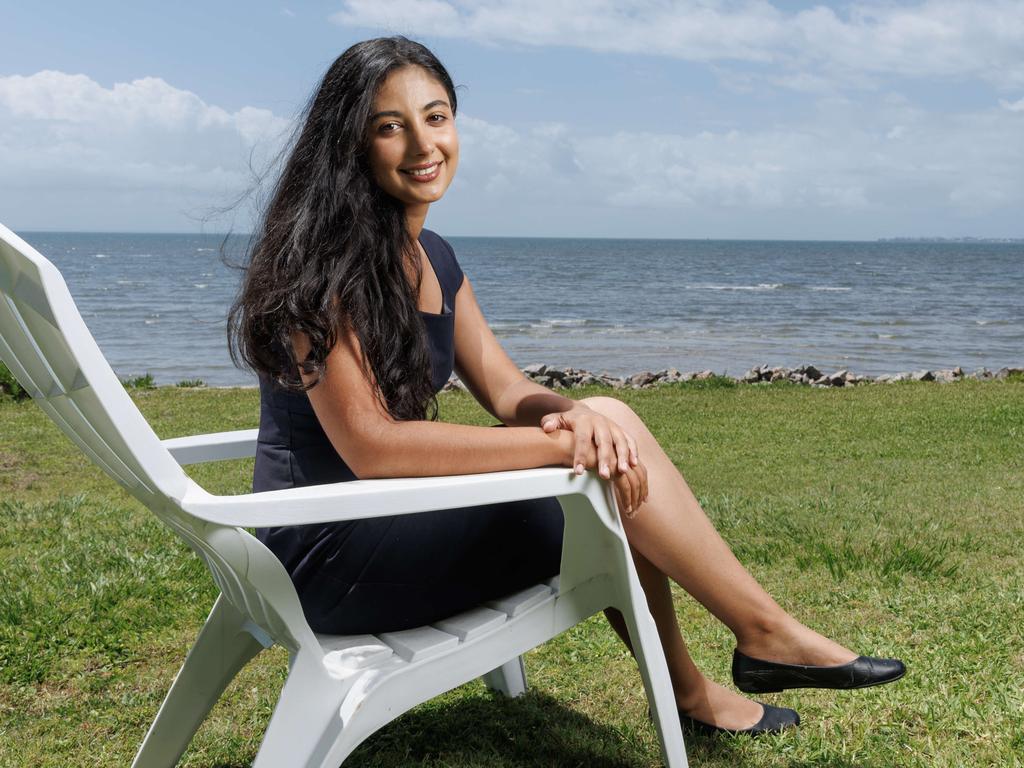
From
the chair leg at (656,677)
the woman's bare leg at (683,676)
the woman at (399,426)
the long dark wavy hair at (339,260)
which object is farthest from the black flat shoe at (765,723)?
the long dark wavy hair at (339,260)

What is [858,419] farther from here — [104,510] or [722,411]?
[104,510]

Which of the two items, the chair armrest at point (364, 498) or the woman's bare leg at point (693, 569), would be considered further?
the woman's bare leg at point (693, 569)

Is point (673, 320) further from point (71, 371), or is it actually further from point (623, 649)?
point (71, 371)

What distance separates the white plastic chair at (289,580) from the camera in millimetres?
1554

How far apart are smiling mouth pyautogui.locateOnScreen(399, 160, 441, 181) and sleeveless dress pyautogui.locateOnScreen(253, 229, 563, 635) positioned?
0.53 m

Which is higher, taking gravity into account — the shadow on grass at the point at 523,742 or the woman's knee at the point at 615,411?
the woman's knee at the point at 615,411

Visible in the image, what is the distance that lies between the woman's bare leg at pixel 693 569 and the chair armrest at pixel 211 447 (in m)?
0.80

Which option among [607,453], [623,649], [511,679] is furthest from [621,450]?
[623,649]

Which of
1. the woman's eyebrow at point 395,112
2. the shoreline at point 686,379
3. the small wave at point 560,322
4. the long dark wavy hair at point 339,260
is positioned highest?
the woman's eyebrow at point 395,112

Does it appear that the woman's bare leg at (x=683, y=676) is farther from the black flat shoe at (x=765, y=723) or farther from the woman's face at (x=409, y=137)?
the woman's face at (x=409, y=137)

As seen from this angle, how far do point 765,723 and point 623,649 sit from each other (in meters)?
0.69

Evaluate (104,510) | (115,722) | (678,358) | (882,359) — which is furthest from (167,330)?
(115,722)

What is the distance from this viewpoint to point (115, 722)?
2732 mm

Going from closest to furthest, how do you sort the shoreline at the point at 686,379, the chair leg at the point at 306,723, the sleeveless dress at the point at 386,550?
1. the chair leg at the point at 306,723
2. the sleeveless dress at the point at 386,550
3. the shoreline at the point at 686,379
